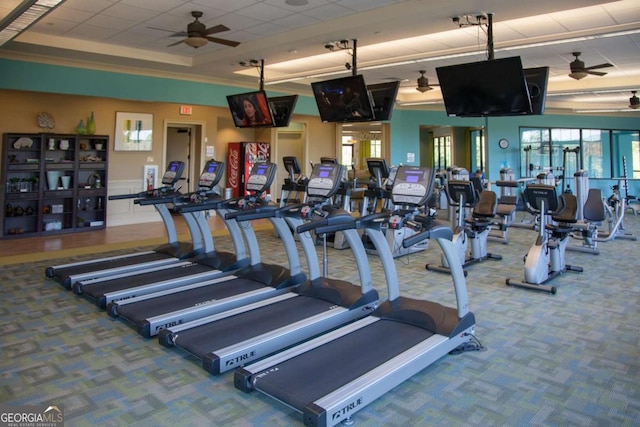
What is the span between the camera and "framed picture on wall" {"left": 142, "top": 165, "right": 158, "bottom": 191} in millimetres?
9945

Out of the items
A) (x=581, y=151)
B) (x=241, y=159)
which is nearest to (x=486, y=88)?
(x=241, y=159)

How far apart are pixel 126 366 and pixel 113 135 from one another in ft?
24.0

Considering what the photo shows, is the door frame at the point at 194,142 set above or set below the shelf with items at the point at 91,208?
above

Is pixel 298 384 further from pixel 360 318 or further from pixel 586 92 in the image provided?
pixel 586 92

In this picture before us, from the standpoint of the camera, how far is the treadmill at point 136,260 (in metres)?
5.39

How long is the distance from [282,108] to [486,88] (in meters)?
3.74

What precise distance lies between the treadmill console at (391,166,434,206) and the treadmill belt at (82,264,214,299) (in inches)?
115

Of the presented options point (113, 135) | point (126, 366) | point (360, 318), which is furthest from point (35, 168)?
point (360, 318)

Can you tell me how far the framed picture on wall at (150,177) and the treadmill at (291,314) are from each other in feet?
20.0

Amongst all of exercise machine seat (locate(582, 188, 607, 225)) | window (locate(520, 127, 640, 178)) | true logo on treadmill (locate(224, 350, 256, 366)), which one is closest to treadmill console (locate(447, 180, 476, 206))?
exercise machine seat (locate(582, 188, 607, 225))

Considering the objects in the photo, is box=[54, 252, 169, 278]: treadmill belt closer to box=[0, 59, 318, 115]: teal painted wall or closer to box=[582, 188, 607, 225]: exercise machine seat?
box=[0, 59, 318, 115]: teal painted wall

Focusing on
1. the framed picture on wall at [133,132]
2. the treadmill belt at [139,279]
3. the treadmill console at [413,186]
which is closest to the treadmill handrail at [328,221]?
the treadmill console at [413,186]

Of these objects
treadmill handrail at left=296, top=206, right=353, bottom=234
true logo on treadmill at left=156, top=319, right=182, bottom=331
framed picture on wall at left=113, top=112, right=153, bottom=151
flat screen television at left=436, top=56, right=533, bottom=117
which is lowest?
true logo on treadmill at left=156, top=319, right=182, bottom=331

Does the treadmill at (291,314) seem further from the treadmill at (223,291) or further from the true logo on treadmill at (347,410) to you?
the true logo on treadmill at (347,410)
